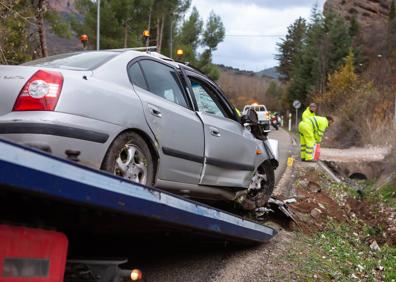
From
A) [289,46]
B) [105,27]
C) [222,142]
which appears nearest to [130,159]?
[222,142]

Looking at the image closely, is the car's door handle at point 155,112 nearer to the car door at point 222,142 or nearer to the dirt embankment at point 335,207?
the car door at point 222,142

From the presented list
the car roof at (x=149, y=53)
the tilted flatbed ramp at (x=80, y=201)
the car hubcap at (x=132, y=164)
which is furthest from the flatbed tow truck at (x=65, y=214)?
the car roof at (x=149, y=53)

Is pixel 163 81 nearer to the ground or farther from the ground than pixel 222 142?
farther from the ground

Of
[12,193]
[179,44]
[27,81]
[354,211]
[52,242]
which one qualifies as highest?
[179,44]

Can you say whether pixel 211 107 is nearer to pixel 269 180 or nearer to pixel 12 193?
pixel 269 180

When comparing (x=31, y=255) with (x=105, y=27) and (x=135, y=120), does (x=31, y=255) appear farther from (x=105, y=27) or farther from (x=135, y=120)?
(x=105, y=27)

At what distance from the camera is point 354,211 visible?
1027 centimetres

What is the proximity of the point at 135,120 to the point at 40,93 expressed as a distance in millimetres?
776

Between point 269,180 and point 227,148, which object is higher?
point 227,148

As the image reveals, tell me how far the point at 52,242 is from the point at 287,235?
4.10 metres

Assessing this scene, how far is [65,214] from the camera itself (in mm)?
3074

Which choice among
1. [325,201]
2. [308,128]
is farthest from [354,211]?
[308,128]

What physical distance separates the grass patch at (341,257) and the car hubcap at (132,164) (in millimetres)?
1933

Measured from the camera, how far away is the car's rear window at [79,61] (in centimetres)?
421
